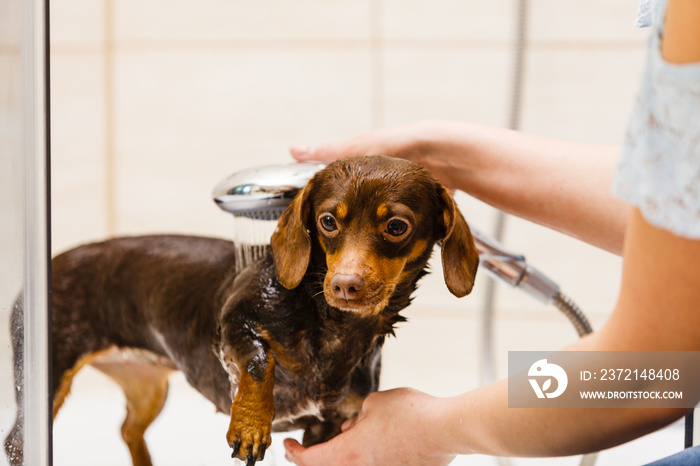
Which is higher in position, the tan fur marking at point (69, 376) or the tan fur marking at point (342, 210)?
the tan fur marking at point (342, 210)

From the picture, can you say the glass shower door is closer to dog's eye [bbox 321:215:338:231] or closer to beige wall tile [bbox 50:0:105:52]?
dog's eye [bbox 321:215:338:231]

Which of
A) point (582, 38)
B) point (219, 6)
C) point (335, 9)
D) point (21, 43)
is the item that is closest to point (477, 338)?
point (582, 38)

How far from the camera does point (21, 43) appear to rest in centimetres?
58

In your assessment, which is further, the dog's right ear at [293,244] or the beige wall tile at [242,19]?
the beige wall tile at [242,19]

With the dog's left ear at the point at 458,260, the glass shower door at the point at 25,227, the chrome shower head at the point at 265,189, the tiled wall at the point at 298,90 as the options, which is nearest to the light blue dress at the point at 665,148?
the dog's left ear at the point at 458,260

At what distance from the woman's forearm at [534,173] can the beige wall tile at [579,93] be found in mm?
646

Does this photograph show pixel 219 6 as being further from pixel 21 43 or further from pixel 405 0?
pixel 21 43

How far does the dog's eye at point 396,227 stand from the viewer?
0.68 m

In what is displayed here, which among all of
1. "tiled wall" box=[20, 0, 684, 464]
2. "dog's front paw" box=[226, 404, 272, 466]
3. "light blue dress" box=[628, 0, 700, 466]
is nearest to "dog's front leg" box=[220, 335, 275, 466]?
"dog's front paw" box=[226, 404, 272, 466]

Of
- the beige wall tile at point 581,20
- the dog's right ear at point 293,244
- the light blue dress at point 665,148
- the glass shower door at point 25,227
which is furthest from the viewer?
the beige wall tile at point 581,20

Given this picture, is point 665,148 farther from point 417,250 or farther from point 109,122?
point 109,122

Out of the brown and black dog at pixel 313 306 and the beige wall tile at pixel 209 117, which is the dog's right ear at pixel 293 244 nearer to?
the brown and black dog at pixel 313 306

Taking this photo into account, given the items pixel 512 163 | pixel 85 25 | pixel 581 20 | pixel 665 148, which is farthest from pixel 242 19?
pixel 665 148

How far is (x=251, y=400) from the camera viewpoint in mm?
635
